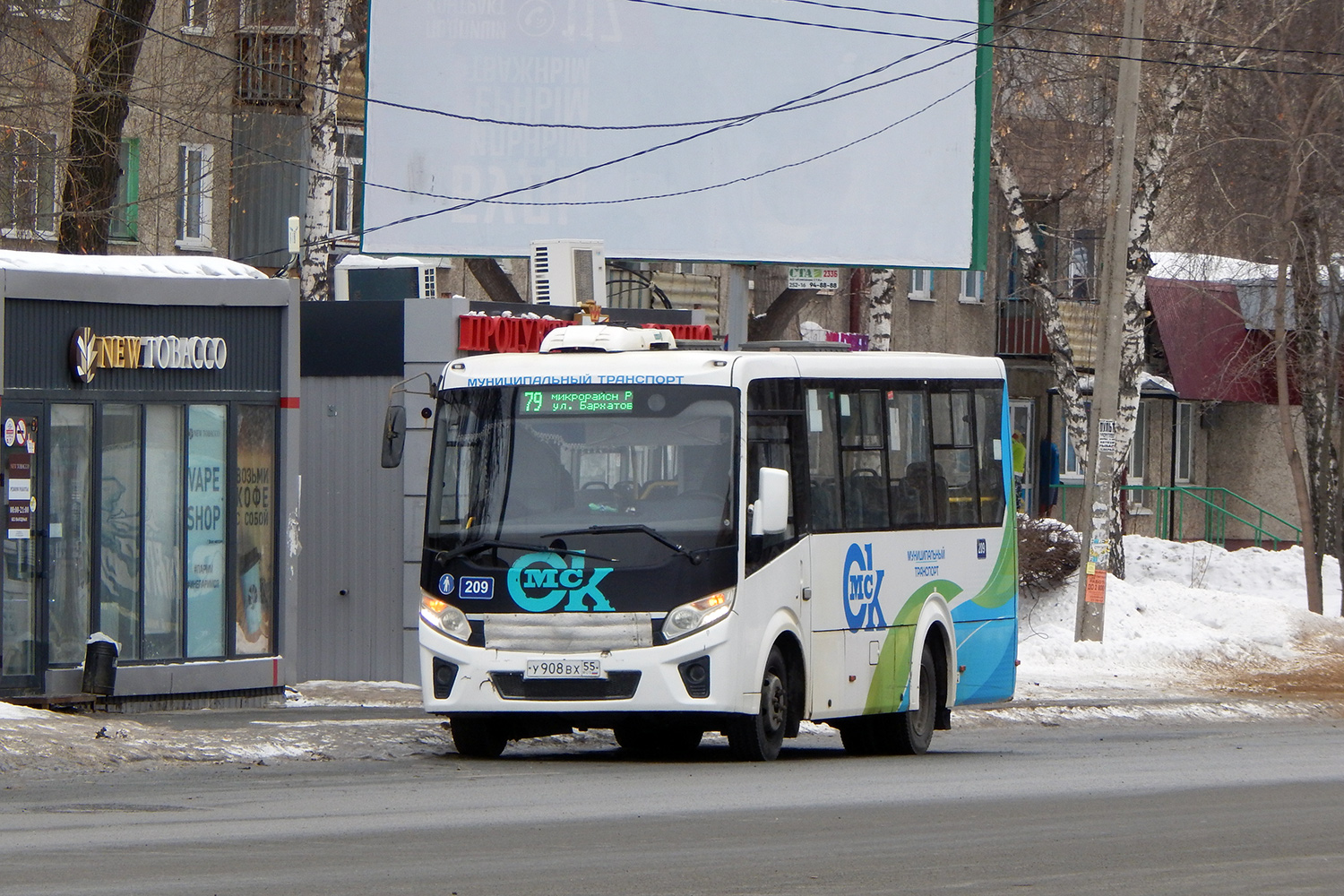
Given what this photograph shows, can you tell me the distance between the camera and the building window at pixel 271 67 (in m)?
34.3

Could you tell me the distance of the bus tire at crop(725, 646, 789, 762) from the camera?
13398 mm

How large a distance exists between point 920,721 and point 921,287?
28.4 meters

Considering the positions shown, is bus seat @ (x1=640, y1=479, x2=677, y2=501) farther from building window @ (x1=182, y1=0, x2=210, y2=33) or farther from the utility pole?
building window @ (x1=182, y1=0, x2=210, y2=33)

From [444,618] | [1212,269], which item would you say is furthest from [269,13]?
[444,618]

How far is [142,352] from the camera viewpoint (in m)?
16.3

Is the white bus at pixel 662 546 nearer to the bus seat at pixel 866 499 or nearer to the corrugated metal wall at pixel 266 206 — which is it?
the bus seat at pixel 866 499

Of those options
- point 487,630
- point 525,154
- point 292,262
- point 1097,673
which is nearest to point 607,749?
point 487,630

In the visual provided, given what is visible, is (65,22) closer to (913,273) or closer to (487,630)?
(487,630)

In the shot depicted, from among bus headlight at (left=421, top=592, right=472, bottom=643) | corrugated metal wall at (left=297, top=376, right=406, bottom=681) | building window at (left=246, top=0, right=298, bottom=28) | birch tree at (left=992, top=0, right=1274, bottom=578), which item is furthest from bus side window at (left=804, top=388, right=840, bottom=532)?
building window at (left=246, top=0, right=298, bottom=28)

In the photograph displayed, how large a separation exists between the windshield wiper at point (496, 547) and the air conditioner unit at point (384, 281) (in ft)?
35.1

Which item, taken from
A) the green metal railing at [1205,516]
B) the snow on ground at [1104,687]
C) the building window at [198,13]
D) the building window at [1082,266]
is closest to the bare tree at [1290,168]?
the snow on ground at [1104,687]

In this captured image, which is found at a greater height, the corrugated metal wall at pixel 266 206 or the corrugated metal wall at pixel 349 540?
the corrugated metal wall at pixel 266 206

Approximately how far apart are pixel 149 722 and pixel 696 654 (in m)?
4.34

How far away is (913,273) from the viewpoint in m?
42.7
